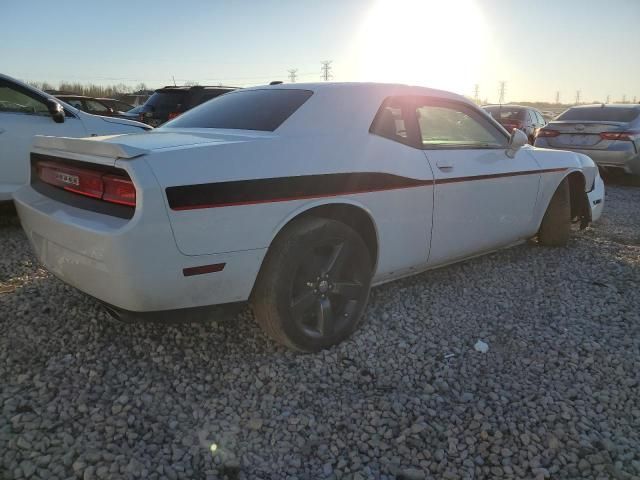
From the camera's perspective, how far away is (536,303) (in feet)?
11.5

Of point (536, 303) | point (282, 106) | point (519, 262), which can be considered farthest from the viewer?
point (519, 262)

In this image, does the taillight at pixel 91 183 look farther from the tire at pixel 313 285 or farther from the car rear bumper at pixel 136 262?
the tire at pixel 313 285

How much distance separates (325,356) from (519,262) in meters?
2.39

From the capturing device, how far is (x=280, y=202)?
7.85ft

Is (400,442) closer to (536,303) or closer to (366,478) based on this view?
(366,478)

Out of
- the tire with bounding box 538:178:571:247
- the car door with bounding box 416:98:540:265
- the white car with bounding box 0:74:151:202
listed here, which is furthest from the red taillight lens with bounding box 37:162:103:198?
the tire with bounding box 538:178:571:247

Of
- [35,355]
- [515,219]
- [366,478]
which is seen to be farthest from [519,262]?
[35,355]

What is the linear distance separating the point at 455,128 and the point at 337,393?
2122 millimetres

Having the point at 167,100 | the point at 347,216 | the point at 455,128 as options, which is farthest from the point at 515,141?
the point at 167,100

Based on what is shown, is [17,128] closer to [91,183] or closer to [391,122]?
[91,183]

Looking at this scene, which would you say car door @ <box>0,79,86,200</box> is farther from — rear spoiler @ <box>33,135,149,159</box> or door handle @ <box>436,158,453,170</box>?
door handle @ <box>436,158,453,170</box>

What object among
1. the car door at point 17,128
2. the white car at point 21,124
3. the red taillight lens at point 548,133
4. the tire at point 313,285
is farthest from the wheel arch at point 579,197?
the car door at point 17,128

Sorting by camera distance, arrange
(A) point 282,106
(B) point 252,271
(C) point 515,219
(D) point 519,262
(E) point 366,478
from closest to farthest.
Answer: (E) point 366,478 < (B) point 252,271 < (A) point 282,106 < (C) point 515,219 < (D) point 519,262

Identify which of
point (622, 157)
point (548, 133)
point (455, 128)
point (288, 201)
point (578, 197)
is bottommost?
point (622, 157)
